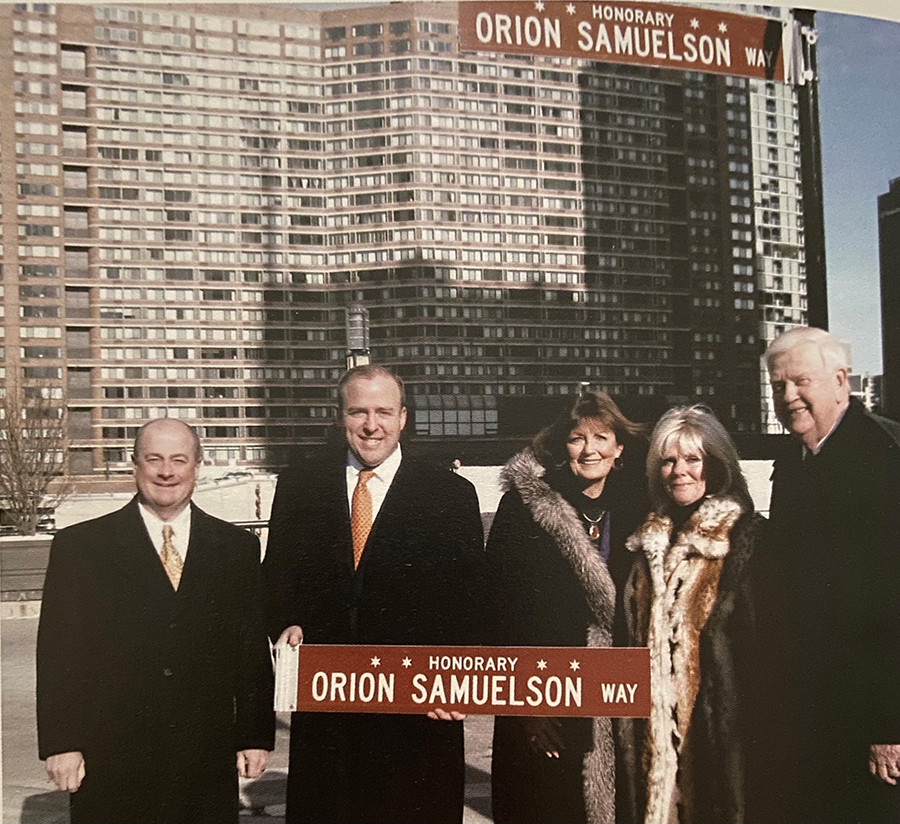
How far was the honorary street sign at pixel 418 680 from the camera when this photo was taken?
3604 mm

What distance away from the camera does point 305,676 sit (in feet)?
11.8

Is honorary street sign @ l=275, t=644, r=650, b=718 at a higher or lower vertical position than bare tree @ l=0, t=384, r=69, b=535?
lower

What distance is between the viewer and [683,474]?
375 centimetres

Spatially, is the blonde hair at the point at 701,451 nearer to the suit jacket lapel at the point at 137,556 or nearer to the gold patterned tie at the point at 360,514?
the gold patterned tie at the point at 360,514

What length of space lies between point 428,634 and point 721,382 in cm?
163

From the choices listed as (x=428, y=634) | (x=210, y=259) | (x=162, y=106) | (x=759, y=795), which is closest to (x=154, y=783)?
(x=428, y=634)

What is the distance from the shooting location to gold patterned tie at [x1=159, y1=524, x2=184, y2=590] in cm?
362

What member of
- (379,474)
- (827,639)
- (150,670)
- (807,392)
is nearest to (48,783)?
(150,670)

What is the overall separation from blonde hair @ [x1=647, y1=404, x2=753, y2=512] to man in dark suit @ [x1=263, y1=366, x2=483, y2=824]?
0.77 metres

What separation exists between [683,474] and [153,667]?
2295 millimetres

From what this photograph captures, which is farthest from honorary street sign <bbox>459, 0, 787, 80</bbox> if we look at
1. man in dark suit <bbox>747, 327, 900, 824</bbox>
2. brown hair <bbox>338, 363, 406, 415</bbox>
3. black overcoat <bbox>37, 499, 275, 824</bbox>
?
black overcoat <bbox>37, 499, 275, 824</bbox>

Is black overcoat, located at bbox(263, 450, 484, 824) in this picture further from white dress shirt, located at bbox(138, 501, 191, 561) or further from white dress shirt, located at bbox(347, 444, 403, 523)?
white dress shirt, located at bbox(138, 501, 191, 561)

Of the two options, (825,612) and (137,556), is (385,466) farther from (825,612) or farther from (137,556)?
(825,612)

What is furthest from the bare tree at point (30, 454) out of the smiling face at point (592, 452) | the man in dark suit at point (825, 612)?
the man in dark suit at point (825, 612)
